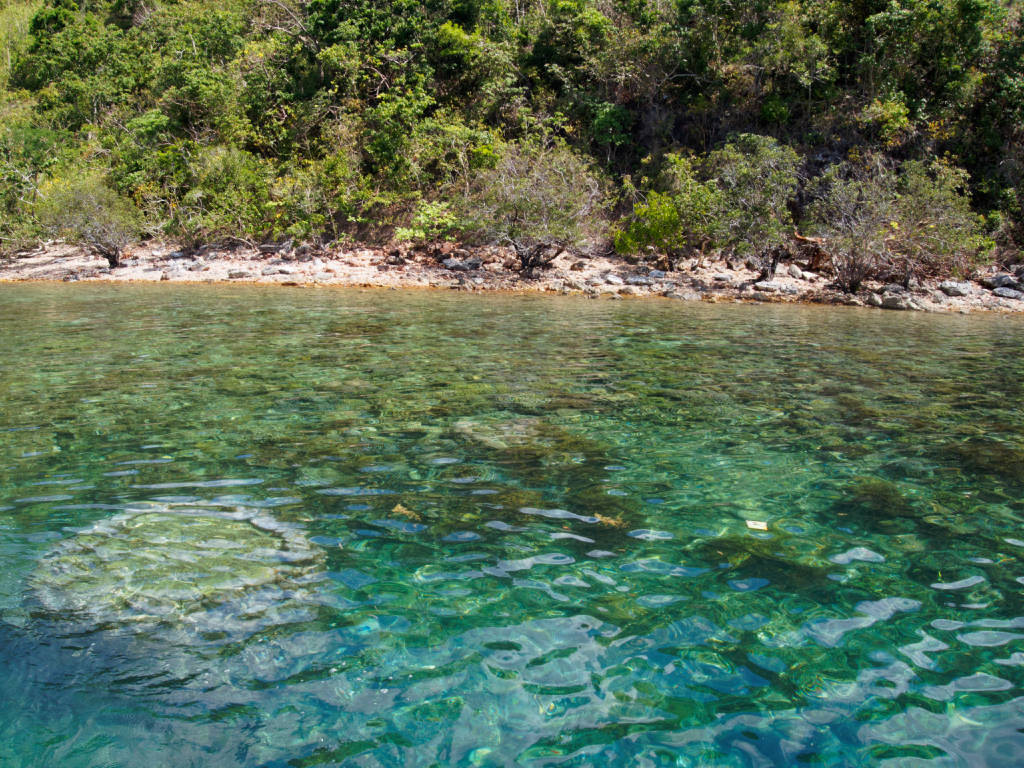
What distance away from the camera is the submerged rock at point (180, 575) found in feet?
10.4

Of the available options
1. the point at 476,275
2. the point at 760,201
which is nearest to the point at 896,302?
the point at 760,201

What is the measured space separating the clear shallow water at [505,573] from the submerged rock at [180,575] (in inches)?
0.8

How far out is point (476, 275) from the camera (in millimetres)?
23406

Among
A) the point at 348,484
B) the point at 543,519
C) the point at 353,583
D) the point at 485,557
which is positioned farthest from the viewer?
the point at 348,484

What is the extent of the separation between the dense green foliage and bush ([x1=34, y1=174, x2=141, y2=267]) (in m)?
0.15

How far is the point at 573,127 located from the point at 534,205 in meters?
7.47

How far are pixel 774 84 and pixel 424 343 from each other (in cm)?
2218

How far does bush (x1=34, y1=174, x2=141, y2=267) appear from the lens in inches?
977

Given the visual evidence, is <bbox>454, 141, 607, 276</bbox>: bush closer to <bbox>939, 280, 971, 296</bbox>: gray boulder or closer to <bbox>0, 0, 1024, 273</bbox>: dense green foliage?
<bbox>0, 0, 1024, 273</bbox>: dense green foliage

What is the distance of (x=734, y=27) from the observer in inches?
995

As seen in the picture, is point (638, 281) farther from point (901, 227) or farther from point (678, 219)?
point (901, 227)

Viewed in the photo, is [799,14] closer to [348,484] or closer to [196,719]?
[348,484]

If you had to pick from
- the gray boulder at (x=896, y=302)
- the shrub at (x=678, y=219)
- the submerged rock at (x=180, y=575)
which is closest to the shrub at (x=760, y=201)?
the shrub at (x=678, y=219)

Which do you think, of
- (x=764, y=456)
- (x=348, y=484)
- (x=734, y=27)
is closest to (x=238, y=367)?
(x=348, y=484)
